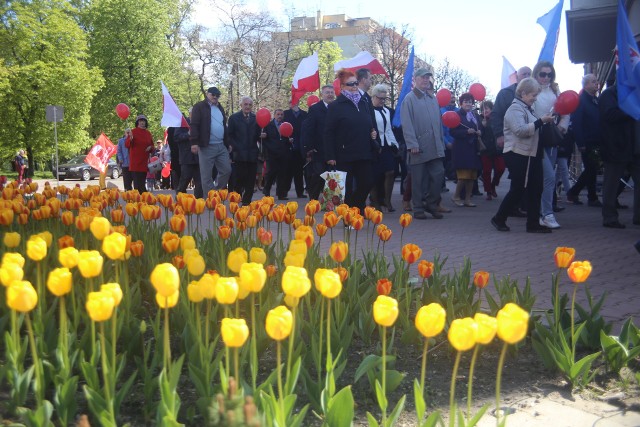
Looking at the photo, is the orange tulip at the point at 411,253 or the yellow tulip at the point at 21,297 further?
the orange tulip at the point at 411,253

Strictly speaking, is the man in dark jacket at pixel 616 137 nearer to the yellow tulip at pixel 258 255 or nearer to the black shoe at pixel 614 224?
the black shoe at pixel 614 224

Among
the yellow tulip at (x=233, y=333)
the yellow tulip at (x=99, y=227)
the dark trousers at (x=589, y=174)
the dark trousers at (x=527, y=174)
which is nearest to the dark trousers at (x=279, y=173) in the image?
the dark trousers at (x=589, y=174)

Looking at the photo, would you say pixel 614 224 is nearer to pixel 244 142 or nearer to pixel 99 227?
pixel 244 142

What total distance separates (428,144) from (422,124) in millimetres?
303

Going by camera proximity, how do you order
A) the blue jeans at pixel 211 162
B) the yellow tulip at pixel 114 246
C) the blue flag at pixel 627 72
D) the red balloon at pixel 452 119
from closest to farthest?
1. the yellow tulip at pixel 114 246
2. the blue flag at pixel 627 72
3. the blue jeans at pixel 211 162
4. the red balloon at pixel 452 119

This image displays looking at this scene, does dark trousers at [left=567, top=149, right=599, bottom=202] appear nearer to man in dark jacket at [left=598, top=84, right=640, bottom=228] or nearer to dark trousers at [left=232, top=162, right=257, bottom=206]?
man in dark jacket at [left=598, top=84, right=640, bottom=228]

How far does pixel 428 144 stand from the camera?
33.5 ft

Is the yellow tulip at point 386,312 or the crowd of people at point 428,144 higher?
the crowd of people at point 428,144

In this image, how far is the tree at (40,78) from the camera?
136ft

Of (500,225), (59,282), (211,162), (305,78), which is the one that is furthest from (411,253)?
(305,78)

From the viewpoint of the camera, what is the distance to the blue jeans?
37.9ft

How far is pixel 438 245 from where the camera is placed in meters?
7.87

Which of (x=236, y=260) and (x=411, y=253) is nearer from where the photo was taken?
(x=236, y=260)

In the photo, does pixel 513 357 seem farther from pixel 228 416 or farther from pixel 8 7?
pixel 8 7
